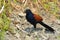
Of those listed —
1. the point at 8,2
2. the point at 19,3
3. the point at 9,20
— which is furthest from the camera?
the point at 19,3

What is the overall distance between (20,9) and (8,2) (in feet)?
1.43

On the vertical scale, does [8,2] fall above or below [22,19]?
above

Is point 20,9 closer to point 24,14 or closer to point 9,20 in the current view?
point 24,14

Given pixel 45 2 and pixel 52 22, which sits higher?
pixel 45 2

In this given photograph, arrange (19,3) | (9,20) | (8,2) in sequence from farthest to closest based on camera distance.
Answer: (19,3) < (8,2) < (9,20)

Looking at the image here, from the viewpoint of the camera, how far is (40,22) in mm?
6281

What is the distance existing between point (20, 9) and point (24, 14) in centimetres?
16

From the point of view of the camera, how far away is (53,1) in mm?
7438

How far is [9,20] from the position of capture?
6152 millimetres

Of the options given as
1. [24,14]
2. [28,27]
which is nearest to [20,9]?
[24,14]

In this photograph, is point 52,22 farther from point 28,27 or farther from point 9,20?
point 9,20

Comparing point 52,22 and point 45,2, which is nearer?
point 52,22

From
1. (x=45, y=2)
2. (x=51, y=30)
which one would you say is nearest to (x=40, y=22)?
(x=51, y=30)

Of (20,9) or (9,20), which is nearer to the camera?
(9,20)
